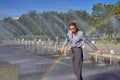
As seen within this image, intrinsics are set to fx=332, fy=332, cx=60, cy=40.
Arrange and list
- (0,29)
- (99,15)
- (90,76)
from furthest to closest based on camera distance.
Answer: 1. (0,29)
2. (99,15)
3. (90,76)

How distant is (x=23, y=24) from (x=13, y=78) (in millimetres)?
69806

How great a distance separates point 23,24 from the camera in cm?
7531

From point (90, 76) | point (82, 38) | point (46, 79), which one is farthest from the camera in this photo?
point (90, 76)

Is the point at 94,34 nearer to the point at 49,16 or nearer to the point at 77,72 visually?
the point at 49,16

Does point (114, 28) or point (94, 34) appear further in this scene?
point (94, 34)

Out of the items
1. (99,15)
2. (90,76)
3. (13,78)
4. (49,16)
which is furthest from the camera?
(49,16)

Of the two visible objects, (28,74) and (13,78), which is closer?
(13,78)

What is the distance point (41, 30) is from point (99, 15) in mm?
13064

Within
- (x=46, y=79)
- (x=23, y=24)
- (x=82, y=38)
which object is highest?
(x=23, y=24)

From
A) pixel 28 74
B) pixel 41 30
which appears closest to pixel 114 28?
pixel 41 30

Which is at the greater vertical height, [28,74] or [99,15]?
[99,15]

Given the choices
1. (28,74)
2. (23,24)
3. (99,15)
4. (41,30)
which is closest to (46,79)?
(28,74)

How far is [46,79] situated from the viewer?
9.69 m

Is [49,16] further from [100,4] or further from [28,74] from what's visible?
[28,74]
